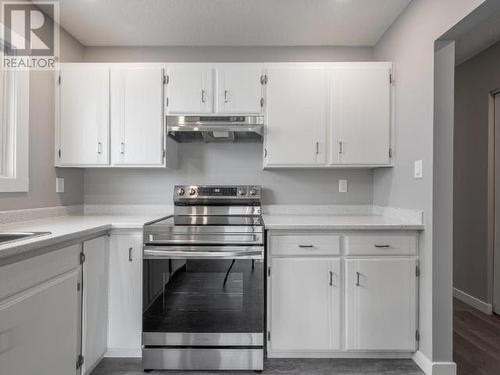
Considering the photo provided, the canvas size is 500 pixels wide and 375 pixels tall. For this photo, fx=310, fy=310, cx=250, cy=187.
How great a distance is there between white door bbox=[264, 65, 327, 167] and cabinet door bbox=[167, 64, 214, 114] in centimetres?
47

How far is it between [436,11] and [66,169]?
9.38ft

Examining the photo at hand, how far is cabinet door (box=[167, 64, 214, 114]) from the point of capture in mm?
2418

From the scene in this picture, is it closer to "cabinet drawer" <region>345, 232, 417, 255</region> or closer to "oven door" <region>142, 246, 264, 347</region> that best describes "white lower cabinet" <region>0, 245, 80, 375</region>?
"oven door" <region>142, 246, 264, 347</region>

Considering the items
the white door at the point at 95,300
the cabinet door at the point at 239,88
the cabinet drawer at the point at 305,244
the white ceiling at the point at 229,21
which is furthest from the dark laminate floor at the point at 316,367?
the white ceiling at the point at 229,21

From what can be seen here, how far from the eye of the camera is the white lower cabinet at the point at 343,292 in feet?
6.68

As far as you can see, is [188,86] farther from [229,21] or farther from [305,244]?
[305,244]

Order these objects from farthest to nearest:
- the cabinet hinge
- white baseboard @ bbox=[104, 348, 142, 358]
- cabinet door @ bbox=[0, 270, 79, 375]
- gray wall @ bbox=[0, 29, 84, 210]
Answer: gray wall @ bbox=[0, 29, 84, 210], white baseboard @ bbox=[104, 348, 142, 358], the cabinet hinge, cabinet door @ bbox=[0, 270, 79, 375]

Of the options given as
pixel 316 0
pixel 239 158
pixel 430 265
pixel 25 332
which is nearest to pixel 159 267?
pixel 25 332

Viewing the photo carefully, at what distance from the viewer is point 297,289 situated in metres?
2.04

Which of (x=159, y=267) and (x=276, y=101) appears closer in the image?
(x=159, y=267)

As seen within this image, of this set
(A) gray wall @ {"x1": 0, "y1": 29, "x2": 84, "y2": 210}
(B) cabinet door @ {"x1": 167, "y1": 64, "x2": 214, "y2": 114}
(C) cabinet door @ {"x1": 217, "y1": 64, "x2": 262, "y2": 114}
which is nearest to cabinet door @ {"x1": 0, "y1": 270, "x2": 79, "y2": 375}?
(A) gray wall @ {"x1": 0, "y1": 29, "x2": 84, "y2": 210}

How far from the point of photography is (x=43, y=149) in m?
2.32

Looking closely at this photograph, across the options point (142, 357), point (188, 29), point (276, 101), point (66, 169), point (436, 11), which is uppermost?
point (188, 29)

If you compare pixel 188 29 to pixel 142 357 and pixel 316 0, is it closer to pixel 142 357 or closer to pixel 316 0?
pixel 316 0
